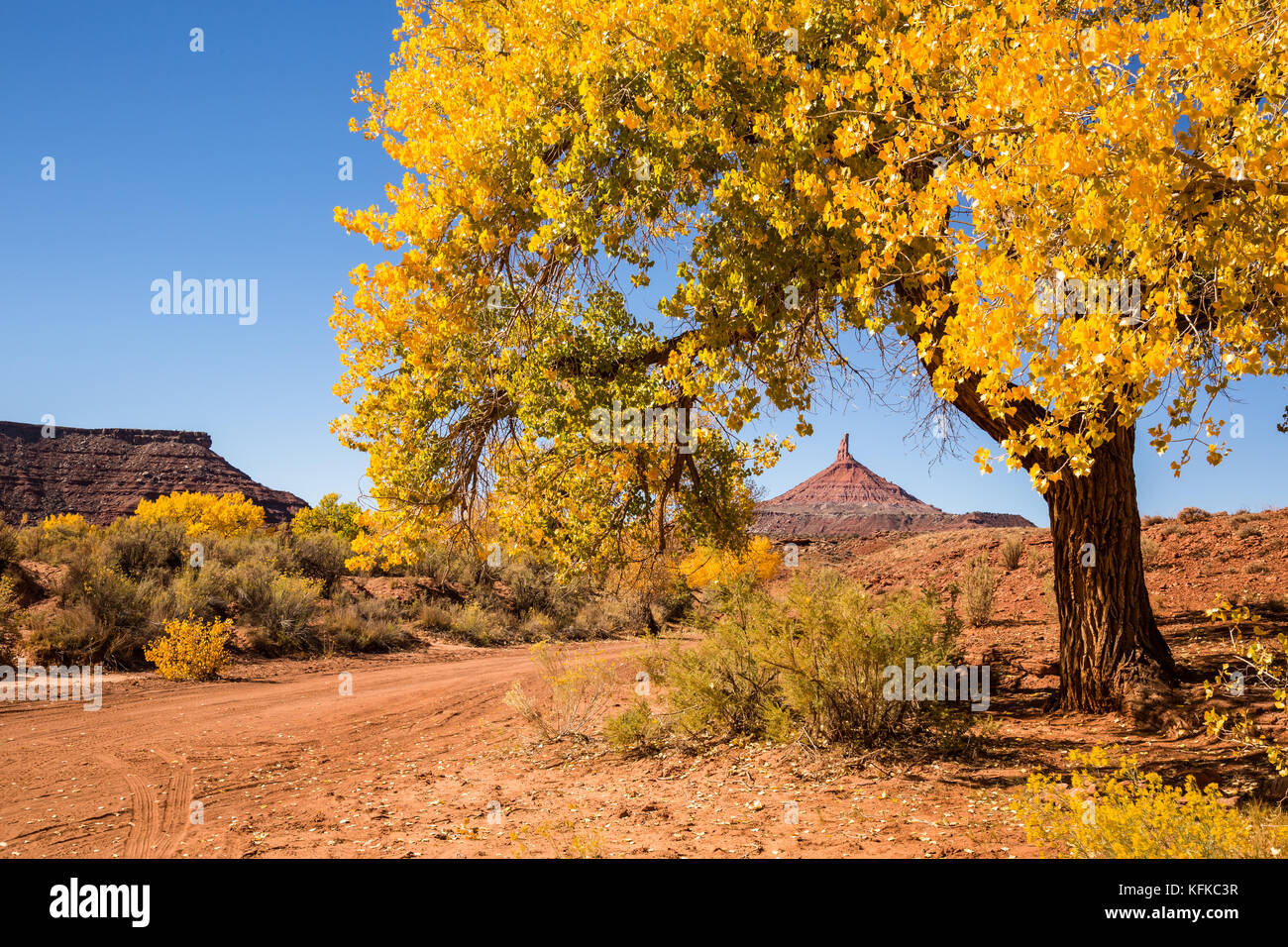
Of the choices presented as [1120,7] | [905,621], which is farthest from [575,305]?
[1120,7]

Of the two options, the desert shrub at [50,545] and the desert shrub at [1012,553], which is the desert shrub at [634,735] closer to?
the desert shrub at [1012,553]

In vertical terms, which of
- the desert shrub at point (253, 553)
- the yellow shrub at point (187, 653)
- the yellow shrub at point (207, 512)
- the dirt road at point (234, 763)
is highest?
the yellow shrub at point (207, 512)

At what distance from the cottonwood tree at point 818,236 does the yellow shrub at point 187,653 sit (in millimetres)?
6952

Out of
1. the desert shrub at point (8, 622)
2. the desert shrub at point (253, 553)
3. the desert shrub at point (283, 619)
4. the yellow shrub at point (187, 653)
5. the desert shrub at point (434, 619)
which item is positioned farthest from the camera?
the desert shrub at point (434, 619)

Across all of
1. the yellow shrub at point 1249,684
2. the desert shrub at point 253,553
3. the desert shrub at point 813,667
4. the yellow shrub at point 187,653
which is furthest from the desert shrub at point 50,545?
the yellow shrub at point 1249,684

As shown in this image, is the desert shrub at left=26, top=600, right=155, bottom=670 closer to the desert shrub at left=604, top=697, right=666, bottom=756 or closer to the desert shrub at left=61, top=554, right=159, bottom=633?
the desert shrub at left=61, top=554, right=159, bottom=633

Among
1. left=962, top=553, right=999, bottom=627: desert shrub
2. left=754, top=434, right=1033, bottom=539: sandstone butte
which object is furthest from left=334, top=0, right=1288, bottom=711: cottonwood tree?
left=754, top=434, right=1033, bottom=539: sandstone butte

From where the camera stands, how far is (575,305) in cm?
880

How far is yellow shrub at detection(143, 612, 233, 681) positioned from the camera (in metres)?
13.3

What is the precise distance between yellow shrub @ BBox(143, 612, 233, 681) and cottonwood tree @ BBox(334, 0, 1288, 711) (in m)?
6.95

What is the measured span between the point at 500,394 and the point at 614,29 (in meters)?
4.19

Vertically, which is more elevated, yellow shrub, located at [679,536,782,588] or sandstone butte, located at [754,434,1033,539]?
sandstone butte, located at [754,434,1033,539]

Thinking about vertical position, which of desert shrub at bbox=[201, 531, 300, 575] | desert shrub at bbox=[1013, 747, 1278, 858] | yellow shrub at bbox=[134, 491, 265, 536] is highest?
yellow shrub at bbox=[134, 491, 265, 536]

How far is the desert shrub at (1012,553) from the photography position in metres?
18.5
